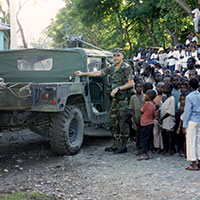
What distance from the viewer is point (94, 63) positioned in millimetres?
7305

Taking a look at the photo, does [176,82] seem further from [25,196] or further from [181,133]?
[25,196]

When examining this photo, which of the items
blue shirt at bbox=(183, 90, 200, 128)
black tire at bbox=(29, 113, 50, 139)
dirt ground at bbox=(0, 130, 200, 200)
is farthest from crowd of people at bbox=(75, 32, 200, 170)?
black tire at bbox=(29, 113, 50, 139)

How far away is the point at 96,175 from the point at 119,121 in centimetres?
151

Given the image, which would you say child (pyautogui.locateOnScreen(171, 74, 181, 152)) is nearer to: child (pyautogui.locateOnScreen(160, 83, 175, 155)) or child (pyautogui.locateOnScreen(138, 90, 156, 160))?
child (pyautogui.locateOnScreen(160, 83, 175, 155))

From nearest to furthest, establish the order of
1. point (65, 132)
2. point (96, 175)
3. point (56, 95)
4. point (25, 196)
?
point (25, 196), point (96, 175), point (56, 95), point (65, 132)

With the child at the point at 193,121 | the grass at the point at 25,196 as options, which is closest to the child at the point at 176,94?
the child at the point at 193,121

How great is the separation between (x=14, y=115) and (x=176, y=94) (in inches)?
106

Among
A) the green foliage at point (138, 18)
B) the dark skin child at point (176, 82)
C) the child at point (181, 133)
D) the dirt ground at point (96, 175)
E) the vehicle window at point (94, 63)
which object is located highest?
the green foliage at point (138, 18)

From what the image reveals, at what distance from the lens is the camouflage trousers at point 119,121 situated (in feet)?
21.2

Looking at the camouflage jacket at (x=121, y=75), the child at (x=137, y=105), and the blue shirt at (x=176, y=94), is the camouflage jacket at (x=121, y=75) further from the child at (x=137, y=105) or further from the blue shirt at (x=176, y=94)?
the blue shirt at (x=176, y=94)

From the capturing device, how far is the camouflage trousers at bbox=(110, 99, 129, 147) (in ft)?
21.2

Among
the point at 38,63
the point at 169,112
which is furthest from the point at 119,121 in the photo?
the point at 38,63

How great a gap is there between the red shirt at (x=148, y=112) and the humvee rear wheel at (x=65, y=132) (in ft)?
3.50

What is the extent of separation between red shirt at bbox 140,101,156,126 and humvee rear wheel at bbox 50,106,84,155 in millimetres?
1065
